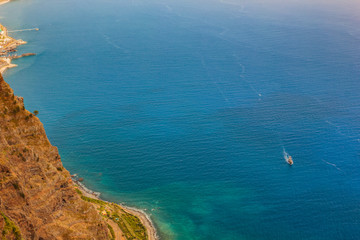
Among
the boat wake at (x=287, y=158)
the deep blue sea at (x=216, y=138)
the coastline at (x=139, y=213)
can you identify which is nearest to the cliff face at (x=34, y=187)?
the coastline at (x=139, y=213)

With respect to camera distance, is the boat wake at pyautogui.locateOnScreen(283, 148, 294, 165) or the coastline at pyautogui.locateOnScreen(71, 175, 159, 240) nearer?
the coastline at pyautogui.locateOnScreen(71, 175, 159, 240)

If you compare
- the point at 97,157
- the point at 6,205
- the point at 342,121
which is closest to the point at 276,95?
the point at 342,121

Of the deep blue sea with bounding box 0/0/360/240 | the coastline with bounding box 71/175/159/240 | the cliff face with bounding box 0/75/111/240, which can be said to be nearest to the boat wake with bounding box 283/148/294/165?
the deep blue sea with bounding box 0/0/360/240

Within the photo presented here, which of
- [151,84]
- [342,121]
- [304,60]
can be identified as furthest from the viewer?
[304,60]

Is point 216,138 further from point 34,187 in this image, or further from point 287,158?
point 34,187

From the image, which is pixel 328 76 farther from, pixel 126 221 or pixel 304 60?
pixel 126 221

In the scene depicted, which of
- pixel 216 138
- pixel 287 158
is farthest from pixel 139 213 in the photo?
pixel 287 158

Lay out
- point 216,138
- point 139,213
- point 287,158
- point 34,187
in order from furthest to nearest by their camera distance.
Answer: point 216,138, point 287,158, point 139,213, point 34,187

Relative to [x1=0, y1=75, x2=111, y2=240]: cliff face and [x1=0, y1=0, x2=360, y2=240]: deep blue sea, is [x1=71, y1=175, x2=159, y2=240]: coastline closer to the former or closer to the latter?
[x1=0, y1=0, x2=360, y2=240]: deep blue sea
